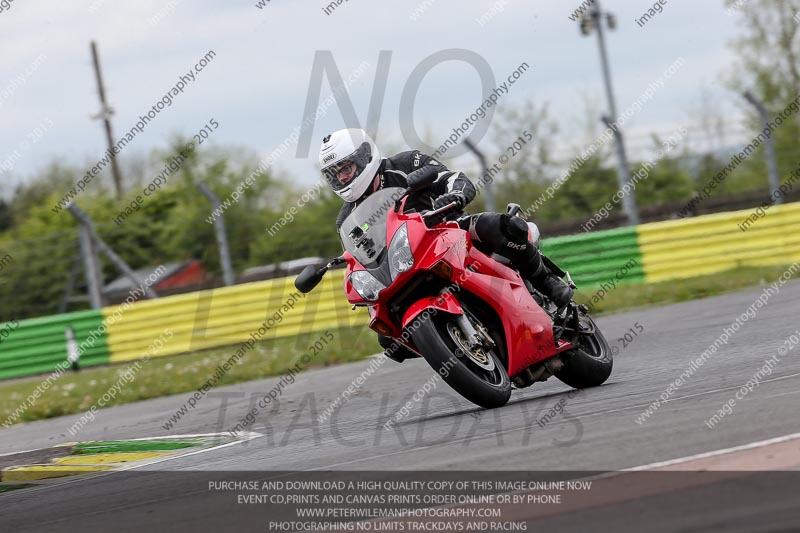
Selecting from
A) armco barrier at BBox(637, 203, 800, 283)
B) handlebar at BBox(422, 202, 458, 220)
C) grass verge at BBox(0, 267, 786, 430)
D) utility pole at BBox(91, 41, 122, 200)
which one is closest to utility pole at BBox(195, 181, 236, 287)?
grass verge at BBox(0, 267, 786, 430)

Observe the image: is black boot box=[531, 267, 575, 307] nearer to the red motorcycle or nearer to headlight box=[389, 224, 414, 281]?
the red motorcycle

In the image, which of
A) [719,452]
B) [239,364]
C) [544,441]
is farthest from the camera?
[239,364]

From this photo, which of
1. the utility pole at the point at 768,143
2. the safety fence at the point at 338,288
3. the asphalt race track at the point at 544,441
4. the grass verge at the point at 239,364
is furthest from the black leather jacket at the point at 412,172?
the utility pole at the point at 768,143

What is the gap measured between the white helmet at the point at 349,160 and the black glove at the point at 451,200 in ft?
1.68

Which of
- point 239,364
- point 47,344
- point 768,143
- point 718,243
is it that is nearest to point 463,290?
point 239,364

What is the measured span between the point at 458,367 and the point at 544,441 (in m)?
1.10

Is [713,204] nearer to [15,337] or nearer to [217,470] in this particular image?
[15,337]

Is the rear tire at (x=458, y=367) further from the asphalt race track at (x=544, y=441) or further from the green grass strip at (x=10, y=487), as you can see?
the green grass strip at (x=10, y=487)

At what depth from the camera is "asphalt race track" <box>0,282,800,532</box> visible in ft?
13.2

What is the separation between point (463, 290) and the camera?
23.1 ft

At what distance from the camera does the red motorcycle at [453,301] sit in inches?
264

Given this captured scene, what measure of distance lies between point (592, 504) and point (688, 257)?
1370 centimetres

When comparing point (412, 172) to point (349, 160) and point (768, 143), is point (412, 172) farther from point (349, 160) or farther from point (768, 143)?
point (768, 143)

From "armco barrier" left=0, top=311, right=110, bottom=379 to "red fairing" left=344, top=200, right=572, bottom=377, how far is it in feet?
39.0
